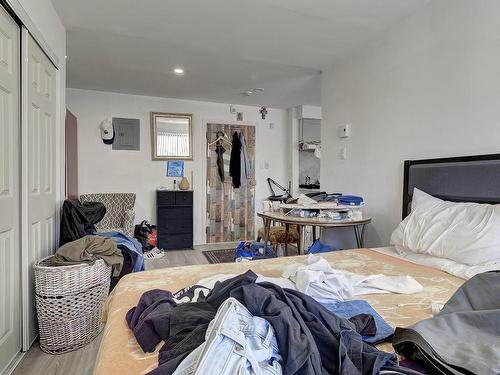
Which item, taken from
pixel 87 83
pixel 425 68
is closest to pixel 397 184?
pixel 425 68

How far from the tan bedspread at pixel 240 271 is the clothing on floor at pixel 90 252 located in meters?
0.72

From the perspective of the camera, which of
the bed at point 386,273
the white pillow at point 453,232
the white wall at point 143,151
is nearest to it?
the bed at point 386,273

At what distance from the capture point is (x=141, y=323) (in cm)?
85

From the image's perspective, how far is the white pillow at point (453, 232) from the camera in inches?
55.3

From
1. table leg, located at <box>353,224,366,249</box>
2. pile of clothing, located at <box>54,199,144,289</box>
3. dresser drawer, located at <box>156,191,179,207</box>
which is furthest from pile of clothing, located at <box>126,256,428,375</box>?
dresser drawer, located at <box>156,191,179,207</box>

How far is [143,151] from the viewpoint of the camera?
450 centimetres

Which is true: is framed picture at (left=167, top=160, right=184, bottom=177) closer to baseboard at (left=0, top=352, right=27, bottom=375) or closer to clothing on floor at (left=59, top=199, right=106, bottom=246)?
clothing on floor at (left=59, top=199, right=106, bottom=246)

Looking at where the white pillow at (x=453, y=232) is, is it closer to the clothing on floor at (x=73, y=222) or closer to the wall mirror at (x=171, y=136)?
the clothing on floor at (x=73, y=222)

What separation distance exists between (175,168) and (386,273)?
3755 mm

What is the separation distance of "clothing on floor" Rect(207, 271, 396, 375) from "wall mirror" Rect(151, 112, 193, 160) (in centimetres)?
405

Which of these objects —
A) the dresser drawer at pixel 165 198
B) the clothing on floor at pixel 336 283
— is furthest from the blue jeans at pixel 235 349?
the dresser drawer at pixel 165 198

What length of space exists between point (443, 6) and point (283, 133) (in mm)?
3413

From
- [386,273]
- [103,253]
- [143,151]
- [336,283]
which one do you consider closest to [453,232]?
[386,273]

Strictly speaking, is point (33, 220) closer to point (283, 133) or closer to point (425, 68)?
point (425, 68)
